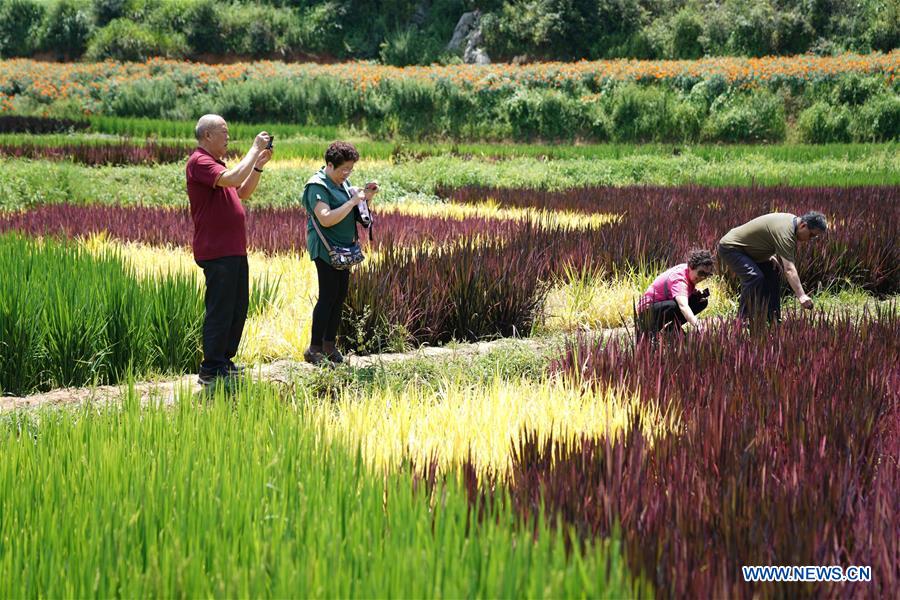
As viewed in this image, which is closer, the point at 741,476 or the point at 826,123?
the point at 741,476

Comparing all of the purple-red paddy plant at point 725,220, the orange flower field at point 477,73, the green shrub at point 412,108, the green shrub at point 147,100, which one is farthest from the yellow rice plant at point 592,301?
the green shrub at point 147,100

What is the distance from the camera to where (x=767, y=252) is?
23.0 feet

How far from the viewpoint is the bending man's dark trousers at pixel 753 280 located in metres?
7.00

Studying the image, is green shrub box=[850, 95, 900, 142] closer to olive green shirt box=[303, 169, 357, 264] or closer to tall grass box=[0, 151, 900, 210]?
tall grass box=[0, 151, 900, 210]

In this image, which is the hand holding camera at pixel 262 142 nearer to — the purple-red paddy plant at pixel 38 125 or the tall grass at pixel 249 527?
the tall grass at pixel 249 527

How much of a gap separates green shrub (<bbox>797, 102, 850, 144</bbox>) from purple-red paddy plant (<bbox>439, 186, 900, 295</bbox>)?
12312mm

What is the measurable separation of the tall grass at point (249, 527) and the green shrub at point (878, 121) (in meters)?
26.3

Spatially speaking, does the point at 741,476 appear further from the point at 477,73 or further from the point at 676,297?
the point at 477,73

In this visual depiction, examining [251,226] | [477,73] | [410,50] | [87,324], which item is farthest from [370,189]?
[410,50]

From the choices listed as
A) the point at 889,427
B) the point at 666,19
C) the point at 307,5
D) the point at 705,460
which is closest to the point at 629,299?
the point at 889,427

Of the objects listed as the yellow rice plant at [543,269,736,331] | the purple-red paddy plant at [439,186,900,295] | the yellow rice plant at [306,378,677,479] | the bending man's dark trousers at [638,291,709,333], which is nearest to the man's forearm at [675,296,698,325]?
the bending man's dark trousers at [638,291,709,333]

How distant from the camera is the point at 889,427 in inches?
151

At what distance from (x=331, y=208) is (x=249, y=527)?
11.9ft

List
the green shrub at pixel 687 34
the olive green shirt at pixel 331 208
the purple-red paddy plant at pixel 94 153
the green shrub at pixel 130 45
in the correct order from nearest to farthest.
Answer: the olive green shirt at pixel 331 208
the purple-red paddy plant at pixel 94 153
the green shrub at pixel 687 34
the green shrub at pixel 130 45
